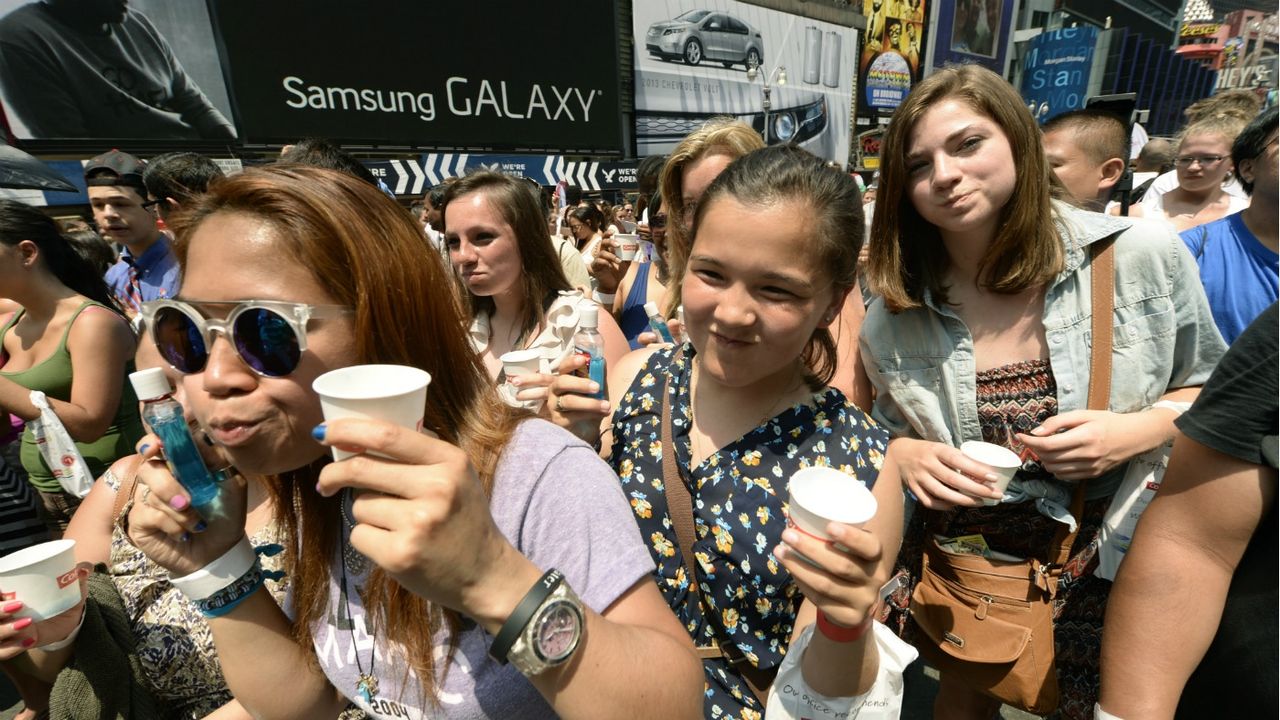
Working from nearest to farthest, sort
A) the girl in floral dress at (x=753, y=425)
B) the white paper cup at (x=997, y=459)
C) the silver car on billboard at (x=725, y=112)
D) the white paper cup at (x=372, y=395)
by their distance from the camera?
the white paper cup at (x=372, y=395), the girl in floral dress at (x=753, y=425), the white paper cup at (x=997, y=459), the silver car on billboard at (x=725, y=112)

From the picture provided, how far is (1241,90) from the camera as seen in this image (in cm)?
466

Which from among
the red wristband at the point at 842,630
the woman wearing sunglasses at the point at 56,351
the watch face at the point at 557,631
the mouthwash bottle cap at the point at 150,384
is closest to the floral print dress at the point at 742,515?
the red wristband at the point at 842,630

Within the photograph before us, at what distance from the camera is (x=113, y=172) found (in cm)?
414

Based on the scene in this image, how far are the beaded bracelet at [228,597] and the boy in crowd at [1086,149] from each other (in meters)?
4.82

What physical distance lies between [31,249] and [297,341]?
11.1 ft

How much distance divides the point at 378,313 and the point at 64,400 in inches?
132

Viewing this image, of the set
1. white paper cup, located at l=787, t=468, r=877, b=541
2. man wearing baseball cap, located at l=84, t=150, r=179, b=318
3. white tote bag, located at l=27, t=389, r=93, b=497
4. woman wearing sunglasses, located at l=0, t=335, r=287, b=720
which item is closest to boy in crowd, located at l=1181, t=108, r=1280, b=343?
white paper cup, located at l=787, t=468, r=877, b=541

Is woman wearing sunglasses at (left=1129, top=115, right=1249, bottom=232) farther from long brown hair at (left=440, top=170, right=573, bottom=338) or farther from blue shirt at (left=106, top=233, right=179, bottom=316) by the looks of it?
blue shirt at (left=106, top=233, right=179, bottom=316)

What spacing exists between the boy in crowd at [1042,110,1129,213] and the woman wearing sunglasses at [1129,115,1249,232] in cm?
93

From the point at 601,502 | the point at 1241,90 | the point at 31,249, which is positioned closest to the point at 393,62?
the point at 31,249

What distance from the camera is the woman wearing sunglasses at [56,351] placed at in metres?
2.97

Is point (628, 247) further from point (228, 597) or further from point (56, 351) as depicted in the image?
point (228, 597)

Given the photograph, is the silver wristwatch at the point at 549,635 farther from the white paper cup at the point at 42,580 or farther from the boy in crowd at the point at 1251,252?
the boy in crowd at the point at 1251,252

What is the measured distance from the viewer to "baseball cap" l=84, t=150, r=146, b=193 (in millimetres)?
4125
